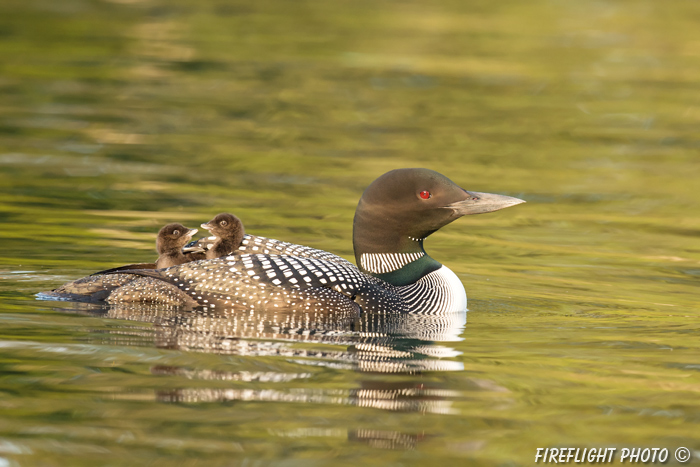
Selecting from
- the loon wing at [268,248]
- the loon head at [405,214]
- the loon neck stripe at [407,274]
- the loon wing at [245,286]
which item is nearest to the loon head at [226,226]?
the loon wing at [268,248]

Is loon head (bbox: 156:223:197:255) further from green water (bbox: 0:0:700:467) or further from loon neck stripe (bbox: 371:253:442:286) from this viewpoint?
loon neck stripe (bbox: 371:253:442:286)

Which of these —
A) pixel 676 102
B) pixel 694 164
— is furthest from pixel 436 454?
pixel 676 102

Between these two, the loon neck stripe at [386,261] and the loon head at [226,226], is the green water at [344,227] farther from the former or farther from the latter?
the loon head at [226,226]

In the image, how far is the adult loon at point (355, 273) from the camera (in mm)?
5488

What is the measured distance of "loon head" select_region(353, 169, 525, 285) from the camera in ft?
19.4

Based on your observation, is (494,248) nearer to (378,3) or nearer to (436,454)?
(436,454)

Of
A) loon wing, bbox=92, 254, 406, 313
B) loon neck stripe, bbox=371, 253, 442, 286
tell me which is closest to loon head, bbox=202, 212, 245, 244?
loon wing, bbox=92, 254, 406, 313

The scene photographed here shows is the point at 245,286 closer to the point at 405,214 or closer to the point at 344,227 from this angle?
the point at 405,214

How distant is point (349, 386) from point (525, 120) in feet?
32.3

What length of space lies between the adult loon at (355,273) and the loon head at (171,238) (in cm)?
31

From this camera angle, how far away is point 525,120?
13.8 meters

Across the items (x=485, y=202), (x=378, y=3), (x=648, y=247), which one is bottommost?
(x=648, y=247)

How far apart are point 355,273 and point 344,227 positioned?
8.25ft

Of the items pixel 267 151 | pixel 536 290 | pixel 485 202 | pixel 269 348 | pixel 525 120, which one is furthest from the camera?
pixel 525 120
